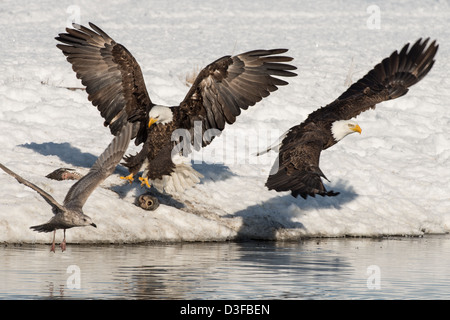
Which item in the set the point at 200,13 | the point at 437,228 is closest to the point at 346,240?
the point at 437,228

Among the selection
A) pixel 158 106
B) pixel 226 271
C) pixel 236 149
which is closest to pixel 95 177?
pixel 226 271

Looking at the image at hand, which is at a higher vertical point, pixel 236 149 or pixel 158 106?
pixel 158 106

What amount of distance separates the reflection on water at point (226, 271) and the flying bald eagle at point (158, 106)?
1437 millimetres

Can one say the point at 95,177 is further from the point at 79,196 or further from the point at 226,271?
the point at 226,271

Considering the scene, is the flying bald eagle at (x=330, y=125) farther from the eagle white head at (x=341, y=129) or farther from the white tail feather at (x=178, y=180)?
the white tail feather at (x=178, y=180)

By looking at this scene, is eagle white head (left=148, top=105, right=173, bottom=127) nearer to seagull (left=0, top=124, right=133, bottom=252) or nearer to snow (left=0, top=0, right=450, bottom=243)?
seagull (left=0, top=124, right=133, bottom=252)

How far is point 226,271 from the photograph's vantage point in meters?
9.63

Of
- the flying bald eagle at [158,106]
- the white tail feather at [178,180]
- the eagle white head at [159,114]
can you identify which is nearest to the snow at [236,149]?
the white tail feather at [178,180]

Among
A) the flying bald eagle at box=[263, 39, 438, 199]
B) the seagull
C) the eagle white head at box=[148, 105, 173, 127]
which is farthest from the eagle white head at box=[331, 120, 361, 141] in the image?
the seagull

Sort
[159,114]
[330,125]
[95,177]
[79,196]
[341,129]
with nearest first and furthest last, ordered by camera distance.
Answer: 1. [79,196]
2. [95,177]
3. [159,114]
4. [341,129]
5. [330,125]

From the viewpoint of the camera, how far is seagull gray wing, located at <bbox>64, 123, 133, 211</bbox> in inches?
394

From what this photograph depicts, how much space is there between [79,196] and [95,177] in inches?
11.7

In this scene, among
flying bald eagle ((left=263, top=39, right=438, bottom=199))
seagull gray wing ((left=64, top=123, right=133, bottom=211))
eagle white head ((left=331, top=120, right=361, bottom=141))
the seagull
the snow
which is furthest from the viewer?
eagle white head ((left=331, top=120, right=361, bottom=141))

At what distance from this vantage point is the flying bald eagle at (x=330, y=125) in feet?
35.9
